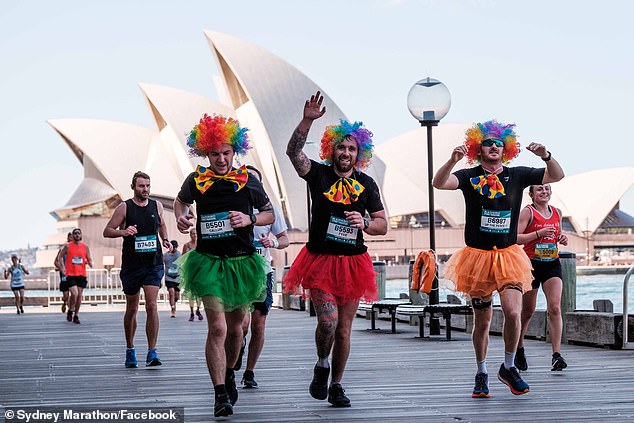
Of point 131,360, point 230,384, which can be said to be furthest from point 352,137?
point 131,360

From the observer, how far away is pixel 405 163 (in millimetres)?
78125

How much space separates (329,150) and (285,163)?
57.3 metres

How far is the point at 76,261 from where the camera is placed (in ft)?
68.5

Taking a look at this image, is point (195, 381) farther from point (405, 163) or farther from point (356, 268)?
point (405, 163)

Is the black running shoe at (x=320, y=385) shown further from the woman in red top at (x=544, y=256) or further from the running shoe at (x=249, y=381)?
the woman in red top at (x=544, y=256)

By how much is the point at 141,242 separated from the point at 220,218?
346cm

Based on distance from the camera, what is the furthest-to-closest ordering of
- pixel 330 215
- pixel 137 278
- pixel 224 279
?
pixel 137 278, pixel 330 215, pixel 224 279

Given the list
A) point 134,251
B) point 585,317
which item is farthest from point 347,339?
point 585,317

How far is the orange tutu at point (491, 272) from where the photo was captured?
295 inches

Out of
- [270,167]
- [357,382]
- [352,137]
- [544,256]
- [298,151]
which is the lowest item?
[357,382]

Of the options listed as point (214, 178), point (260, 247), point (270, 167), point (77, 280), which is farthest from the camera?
point (270, 167)

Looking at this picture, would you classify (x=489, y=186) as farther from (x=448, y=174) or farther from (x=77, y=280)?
(x=77, y=280)

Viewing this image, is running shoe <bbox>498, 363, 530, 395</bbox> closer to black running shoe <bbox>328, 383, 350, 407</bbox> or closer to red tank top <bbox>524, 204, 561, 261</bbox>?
black running shoe <bbox>328, 383, 350, 407</bbox>

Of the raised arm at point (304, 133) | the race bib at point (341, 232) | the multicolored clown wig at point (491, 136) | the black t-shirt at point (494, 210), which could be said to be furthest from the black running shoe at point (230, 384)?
the multicolored clown wig at point (491, 136)
